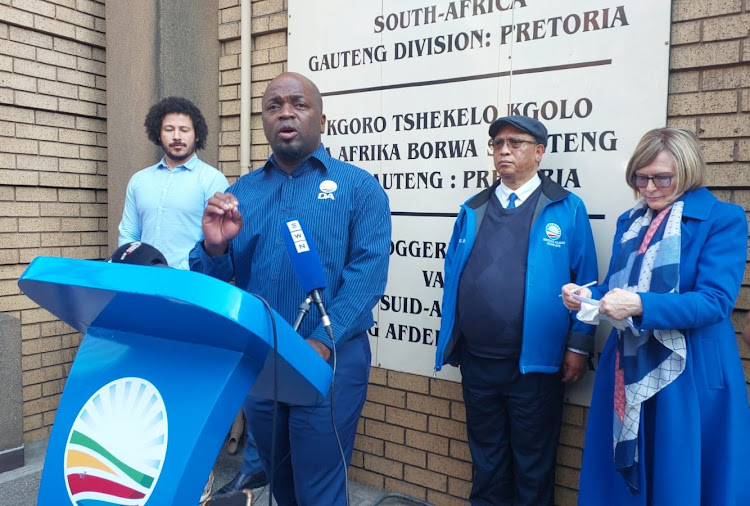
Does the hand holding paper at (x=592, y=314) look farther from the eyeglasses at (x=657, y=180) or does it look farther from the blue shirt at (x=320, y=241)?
the blue shirt at (x=320, y=241)

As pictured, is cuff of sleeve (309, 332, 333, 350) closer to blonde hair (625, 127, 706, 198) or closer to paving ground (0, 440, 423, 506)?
blonde hair (625, 127, 706, 198)

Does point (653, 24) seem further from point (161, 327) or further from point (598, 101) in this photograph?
point (161, 327)

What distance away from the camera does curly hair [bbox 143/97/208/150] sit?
362 centimetres

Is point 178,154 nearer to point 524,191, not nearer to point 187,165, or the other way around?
point 187,165

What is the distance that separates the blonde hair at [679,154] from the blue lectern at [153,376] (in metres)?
1.58

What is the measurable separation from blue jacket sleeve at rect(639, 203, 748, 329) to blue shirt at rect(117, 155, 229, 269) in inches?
91.4

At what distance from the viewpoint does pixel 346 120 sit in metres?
3.68

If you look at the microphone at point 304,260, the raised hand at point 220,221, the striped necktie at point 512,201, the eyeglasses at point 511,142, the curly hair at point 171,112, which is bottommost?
the microphone at point 304,260

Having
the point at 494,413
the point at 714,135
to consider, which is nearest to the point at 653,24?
the point at 714,135

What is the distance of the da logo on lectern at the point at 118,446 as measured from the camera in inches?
49.7

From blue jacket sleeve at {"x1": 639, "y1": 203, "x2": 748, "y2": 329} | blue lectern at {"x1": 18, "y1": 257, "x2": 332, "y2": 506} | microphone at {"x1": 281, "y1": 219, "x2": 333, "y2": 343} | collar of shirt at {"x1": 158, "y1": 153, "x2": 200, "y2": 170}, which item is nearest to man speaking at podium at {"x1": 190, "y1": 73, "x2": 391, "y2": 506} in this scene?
microphone at {"x1": 281, "y1": 219, "x2": 333, "y2": 343}

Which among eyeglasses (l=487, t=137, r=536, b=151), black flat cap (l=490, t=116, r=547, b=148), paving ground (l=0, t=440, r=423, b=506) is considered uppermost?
black flat cap (l=490, t=116, r=547, b=148)

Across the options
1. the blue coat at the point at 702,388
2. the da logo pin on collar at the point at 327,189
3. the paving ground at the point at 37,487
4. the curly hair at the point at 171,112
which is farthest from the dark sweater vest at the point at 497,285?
the curly hair at the point at 171,112

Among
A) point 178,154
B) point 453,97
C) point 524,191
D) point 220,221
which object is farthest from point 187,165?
point 524,191
